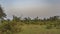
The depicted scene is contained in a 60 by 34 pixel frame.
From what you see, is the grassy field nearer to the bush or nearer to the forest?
the forest

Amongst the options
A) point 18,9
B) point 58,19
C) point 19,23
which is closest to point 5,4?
point 18,9

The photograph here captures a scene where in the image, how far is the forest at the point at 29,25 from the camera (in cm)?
290

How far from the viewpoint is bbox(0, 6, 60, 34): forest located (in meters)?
2.90

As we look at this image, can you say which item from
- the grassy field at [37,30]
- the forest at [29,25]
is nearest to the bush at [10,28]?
the forest at [29,25]

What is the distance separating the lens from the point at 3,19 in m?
3.03

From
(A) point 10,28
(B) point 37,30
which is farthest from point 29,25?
(A) point 10,28

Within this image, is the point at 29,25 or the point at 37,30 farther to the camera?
the point at 29,25

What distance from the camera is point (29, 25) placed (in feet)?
9.93

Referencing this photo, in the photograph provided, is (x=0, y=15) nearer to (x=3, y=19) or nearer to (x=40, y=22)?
(x=3, y=19)

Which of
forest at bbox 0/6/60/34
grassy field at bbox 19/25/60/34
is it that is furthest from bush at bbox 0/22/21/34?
grassy field at bbox 19/25/60/34

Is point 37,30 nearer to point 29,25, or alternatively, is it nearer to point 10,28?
point 29,25

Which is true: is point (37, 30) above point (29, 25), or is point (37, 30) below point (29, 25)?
below

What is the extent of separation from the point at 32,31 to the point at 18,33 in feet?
1.00

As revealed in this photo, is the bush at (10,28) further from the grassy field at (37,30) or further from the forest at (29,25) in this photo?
the grassy field at (37,30)
